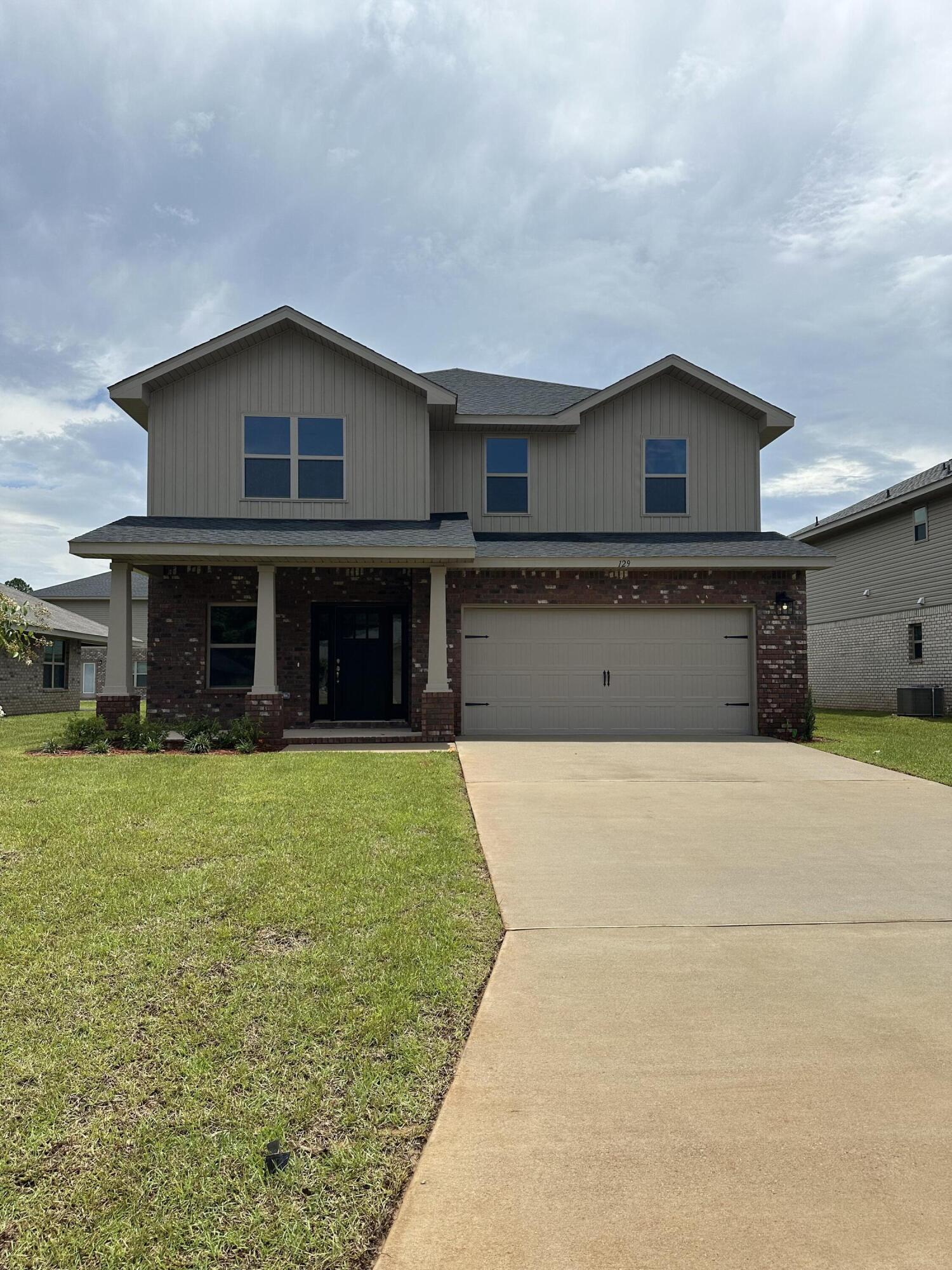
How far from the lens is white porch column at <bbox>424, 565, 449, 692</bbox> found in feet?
43.1

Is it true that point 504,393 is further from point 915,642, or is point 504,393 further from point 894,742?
point 915,642

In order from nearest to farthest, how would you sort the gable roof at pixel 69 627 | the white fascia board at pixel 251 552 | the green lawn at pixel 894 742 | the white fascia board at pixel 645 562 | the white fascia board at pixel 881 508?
the green lawn at pixel 894 742, the white fascia board at pixel 251 552, the white fascia board at pixel 645 562, the white fascia board at pixel 881 508, the gable roof at pixel 69 627

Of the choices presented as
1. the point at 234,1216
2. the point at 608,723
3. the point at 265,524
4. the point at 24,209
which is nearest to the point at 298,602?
the point at 265,524

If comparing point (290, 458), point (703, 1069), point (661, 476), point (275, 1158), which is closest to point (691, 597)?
point (661, 476)

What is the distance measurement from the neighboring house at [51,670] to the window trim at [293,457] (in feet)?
30.9

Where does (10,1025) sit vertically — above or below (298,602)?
below

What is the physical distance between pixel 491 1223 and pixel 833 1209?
3.30 feet

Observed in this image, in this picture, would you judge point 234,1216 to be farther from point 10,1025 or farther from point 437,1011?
point 10,1025

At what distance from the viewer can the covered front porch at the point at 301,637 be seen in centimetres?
1305

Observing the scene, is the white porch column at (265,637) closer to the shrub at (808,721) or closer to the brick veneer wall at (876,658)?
the shrub at (808,721)

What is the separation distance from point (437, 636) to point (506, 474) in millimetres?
4515

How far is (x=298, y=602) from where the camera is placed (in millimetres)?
14633

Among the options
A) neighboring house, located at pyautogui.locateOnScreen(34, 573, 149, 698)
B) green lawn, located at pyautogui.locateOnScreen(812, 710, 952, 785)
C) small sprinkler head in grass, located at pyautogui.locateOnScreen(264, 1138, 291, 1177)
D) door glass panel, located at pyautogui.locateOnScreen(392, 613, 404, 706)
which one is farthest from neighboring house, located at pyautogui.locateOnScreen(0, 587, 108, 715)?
small sprinkler head in grass, located at pyautogui.locateOnScreen(264, 1138, 291, 1177)

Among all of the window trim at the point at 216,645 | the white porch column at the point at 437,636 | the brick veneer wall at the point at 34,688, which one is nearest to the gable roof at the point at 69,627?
the brick veneer wall at the point at 34,688
